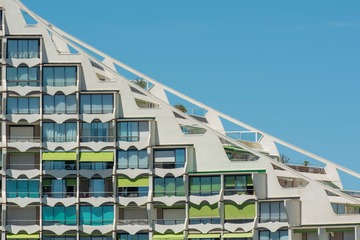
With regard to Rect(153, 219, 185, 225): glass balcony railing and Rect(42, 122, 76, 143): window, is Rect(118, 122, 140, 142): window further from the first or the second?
Rect(153, 219, 185, 225): glass balcony railing

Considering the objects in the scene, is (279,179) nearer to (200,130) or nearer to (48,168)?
(200,130)

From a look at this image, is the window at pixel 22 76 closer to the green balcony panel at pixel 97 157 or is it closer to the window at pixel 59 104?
the window at pixel 59 104

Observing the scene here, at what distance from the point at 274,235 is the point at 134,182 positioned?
46.4 feet

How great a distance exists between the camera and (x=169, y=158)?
461ft

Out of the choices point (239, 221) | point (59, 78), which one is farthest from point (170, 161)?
point (59, 78)

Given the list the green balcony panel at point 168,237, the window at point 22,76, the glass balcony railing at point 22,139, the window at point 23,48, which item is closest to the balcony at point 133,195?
the green balcony panel at point 168,237

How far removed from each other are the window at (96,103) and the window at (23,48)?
627cm

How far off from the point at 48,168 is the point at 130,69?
12600mm

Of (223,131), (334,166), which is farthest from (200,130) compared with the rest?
(334,166)

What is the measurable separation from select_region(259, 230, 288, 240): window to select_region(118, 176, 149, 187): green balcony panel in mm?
11850

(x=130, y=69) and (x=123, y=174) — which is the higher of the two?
(x=130, y=69)

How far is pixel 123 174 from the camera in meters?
140

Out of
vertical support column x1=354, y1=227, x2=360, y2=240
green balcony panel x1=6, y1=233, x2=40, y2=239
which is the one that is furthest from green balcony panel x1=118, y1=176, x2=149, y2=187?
vertical support column x1=354, y1=227, x2=360, y2=240

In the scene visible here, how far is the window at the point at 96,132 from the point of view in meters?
141
